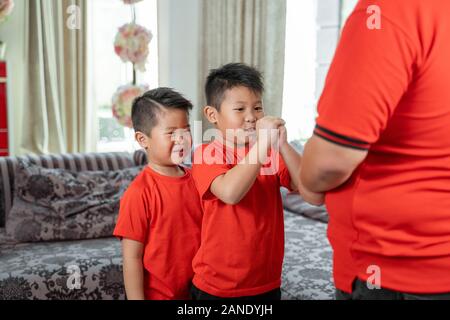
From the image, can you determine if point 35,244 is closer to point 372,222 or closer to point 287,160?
point 287,160

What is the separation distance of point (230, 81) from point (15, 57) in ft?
12.8

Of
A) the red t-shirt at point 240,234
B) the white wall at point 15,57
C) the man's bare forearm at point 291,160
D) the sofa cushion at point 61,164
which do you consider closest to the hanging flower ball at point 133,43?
the sofa cushion at point 61,164

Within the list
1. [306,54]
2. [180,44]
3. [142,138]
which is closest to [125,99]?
[180,44]

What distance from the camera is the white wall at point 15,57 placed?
454 cm

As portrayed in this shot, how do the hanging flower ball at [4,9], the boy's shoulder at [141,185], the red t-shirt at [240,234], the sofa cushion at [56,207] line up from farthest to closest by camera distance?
the hanging flower ball at [4,9]
the sofa cushion at [56,207]
the boy's shoulder at [141,185]
the red t-shirt at [240,234]

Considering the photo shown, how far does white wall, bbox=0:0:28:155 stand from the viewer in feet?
14.9

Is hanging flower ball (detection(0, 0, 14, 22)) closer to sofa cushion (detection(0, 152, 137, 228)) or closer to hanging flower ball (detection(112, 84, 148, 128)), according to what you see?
hanging flower ball (detection(112, 84, 148, 128))

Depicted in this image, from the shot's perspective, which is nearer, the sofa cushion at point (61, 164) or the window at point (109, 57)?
the sofa cushion at point (61, 164)

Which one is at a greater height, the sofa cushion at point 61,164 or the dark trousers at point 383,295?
the dark trousers at point 383,295

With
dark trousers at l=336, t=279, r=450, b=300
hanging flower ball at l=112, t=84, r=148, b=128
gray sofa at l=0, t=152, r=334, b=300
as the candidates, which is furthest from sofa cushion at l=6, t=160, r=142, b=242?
dark trousers at l=336, t=279, r=450, b=300

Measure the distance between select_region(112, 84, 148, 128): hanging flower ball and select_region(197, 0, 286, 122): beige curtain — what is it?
1.12 meters

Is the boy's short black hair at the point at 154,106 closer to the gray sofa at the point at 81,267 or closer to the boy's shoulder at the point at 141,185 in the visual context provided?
the boy's shoulder at the point at 141,185

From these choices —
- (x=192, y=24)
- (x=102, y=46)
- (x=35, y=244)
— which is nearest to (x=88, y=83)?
(x=102, y=46)

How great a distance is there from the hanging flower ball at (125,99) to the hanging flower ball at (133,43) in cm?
20
